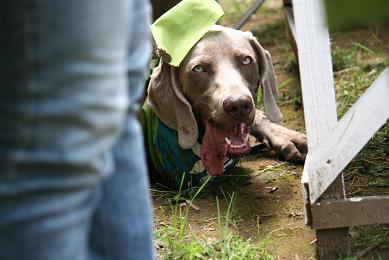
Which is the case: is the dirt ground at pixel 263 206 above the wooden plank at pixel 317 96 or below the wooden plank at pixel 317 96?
below

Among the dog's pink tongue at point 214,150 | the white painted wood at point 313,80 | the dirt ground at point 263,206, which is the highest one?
the white painted wood at point 313,80

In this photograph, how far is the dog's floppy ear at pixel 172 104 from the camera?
3170 mm

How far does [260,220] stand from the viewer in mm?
2846

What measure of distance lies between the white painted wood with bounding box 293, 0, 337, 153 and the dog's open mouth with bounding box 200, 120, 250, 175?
69 cm

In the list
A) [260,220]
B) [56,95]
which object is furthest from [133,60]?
[260,220]

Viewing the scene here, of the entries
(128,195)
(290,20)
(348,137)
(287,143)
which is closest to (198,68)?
(287,143)

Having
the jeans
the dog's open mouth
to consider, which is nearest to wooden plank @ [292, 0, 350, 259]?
the dog's open mouth

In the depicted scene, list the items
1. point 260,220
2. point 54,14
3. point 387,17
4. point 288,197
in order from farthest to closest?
point 288,197 → point 260,220 → point 54,14 → point 387,17

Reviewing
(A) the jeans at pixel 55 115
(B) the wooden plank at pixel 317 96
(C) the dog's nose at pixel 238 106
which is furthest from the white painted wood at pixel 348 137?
(A) the jeans at pixel 55 115

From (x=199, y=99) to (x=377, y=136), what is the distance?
2.96ft

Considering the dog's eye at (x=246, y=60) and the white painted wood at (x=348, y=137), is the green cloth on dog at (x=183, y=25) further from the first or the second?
the white painted wood at (x=348, y=137)

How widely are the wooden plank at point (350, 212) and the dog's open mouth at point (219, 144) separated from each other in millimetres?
796

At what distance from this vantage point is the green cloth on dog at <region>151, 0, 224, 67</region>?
10.4 feet

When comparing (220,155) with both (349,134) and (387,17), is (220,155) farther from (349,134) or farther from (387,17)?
(387,17)
